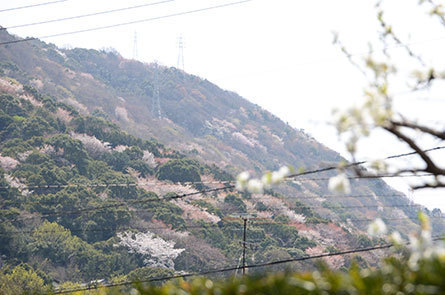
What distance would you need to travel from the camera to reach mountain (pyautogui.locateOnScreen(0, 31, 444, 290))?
2539 cm

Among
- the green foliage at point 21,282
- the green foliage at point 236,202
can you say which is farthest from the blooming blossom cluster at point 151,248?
the green foliage at point 236,202

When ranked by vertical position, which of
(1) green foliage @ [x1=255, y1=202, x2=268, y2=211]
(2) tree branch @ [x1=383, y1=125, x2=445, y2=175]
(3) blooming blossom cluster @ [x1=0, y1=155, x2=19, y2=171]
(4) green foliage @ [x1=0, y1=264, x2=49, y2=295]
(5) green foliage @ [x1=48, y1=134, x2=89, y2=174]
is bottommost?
(4) green foliage @ [x1=0, y1=264, x2=49, y2=295]

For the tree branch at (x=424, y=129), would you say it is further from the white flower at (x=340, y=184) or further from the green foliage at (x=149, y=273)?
the green foliage at (x=149, y=273)

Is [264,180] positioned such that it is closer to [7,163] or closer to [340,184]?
[340,184]

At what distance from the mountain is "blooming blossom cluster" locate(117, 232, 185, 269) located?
0.06 m

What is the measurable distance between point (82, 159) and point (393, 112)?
1305 inches

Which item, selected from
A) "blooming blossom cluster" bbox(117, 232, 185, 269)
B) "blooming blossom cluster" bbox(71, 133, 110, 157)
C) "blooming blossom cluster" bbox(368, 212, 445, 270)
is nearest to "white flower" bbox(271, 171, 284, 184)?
"blooming blossom cluster" bbox(368, 212, 445, 270)

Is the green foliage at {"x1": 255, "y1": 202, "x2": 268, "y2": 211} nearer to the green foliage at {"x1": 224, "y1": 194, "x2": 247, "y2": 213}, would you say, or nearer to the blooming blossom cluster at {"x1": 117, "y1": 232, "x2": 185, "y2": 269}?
the green foliage at {"x1": 224, "y1": 194, "x2": 247, "y2": 213}

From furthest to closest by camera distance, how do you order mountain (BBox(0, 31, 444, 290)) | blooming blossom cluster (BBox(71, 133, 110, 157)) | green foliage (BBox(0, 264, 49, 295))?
blooming blossom cluster (BBox(71, 133, 110, 157)), mountain (BBox(0, 31, 444, 290)), green foliage (BBox(0, 264, 49, 295))

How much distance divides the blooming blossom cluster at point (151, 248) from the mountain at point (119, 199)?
0.06 metres

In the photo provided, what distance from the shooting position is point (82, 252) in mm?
25031

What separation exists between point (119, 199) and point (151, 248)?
17.9 ft

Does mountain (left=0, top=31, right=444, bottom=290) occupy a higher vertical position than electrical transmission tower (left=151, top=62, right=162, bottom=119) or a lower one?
lower

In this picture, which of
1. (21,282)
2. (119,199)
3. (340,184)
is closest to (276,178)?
(340,184)
